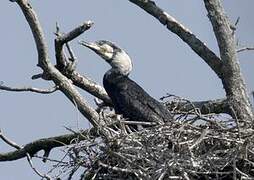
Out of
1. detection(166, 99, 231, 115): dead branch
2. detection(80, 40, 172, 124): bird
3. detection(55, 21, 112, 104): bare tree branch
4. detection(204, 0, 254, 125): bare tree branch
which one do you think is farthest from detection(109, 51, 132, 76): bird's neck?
detection(204, 0, 254, 125): bare tree branch

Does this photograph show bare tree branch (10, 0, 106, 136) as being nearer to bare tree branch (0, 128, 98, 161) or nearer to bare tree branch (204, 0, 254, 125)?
bare tree branch (0, 128, 98, 161)

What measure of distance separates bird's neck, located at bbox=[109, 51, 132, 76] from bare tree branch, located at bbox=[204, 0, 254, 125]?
3.35 feet

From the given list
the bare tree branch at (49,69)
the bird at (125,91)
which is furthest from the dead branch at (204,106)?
the bare tree branch at (49,69)

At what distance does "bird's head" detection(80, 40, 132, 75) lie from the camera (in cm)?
1698

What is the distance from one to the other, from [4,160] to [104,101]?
1.04 m

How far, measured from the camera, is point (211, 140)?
49.5 ft

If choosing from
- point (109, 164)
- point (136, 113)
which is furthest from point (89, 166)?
point (136, 113)

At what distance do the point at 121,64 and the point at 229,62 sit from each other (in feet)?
3.89

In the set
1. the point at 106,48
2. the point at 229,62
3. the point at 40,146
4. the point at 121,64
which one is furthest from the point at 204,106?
the point at 40,146

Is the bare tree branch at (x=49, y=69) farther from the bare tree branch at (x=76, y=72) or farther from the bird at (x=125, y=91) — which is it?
the bird at (x=125, y=91)

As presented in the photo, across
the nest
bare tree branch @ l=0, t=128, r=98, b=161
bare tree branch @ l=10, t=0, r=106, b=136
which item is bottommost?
the nest

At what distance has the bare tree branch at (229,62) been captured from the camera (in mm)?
16125

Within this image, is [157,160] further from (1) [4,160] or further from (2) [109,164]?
(1) [4,160]

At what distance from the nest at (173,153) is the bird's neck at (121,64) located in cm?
174
